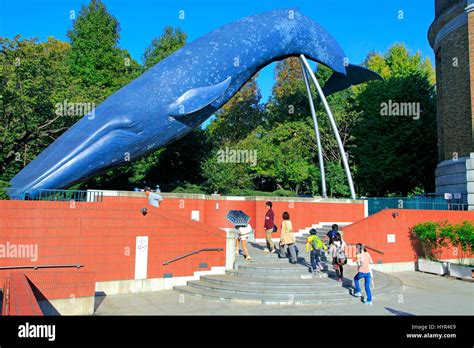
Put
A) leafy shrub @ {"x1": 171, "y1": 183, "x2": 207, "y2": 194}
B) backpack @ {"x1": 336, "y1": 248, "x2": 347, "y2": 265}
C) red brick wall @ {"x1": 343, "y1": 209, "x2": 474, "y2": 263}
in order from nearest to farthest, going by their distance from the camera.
→ backpack @ {"x1": 336, "y1": 248, "x2": 347, "y2": 265}, red brick wall @ {"x1": 343, "y1": 209, "x2": 474, "y2": 263}, leafy shrub @ {"x1": 171, "y1": 183, "x2": 207, "y2": 194}

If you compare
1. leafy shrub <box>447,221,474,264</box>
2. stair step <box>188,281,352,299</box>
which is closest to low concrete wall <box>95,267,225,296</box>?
stair step <box>188,281,352,299</box>

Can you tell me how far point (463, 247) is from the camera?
49.5 feet

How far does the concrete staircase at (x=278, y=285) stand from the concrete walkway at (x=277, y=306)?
247 millimetres

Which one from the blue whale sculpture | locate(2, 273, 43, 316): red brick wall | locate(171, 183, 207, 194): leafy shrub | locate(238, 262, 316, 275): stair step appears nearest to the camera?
locate(2, 273, 43, 316): red brick wall

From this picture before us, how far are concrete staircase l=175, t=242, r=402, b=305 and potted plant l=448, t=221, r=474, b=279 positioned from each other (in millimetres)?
3381

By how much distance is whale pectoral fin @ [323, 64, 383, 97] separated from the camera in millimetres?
20641

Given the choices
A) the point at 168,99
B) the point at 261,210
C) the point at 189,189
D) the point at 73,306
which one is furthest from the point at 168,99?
the point at 73,306

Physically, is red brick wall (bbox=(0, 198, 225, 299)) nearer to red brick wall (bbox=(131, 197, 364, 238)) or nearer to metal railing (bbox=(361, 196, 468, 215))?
red brick wall (bbox=(131, 197, 364, 238))

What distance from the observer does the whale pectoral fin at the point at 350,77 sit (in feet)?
67.7

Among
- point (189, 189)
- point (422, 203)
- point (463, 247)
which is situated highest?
point (189, 189)

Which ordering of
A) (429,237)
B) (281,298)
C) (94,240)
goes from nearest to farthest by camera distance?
(281,298)
(94,240)
(429,237)

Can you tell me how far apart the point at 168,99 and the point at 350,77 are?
35.8ft

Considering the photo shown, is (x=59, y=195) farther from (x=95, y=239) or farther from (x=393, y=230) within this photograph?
(x=393, y=230)

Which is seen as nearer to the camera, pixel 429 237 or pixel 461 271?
pixel 461 271
